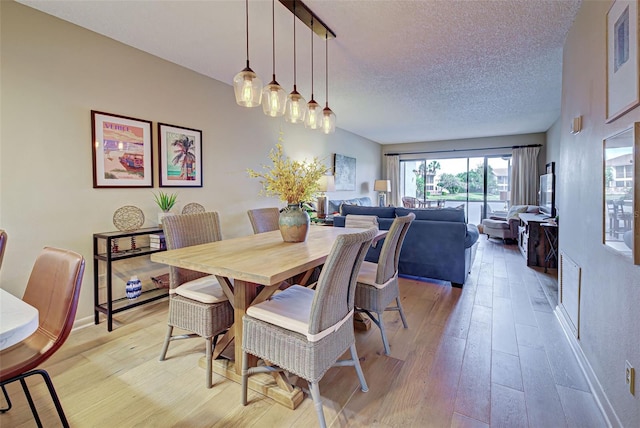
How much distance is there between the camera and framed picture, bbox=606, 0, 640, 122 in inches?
50.1

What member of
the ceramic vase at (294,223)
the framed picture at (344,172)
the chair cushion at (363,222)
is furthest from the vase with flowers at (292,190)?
the framed picture at (344,172)

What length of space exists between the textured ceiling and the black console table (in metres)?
1.73

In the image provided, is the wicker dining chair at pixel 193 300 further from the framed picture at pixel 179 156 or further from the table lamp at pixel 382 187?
the table lamp at pixel 382 187

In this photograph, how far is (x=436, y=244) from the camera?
3.66 metres

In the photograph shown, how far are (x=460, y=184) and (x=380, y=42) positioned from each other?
6516 mm

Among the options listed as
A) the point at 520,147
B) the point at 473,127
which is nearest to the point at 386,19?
the point at 473,127

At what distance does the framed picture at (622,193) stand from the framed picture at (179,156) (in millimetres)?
3485

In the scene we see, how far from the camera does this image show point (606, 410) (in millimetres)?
1538

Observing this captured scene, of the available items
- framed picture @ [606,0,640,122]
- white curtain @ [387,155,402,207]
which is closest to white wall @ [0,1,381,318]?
framed picture @ [606,0,640,122]

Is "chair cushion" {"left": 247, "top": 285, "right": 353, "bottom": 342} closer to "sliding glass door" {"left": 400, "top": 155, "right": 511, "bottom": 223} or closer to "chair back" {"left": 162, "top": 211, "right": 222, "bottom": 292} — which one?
"chair back" {"left": 162, "top": 211, "right": 222, "bottom": 292}

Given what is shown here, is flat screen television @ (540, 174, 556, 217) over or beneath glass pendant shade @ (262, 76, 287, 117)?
beneath

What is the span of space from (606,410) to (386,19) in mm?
2828

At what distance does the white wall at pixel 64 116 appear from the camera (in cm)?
222

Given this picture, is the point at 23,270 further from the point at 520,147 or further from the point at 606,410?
the point at 520,147
